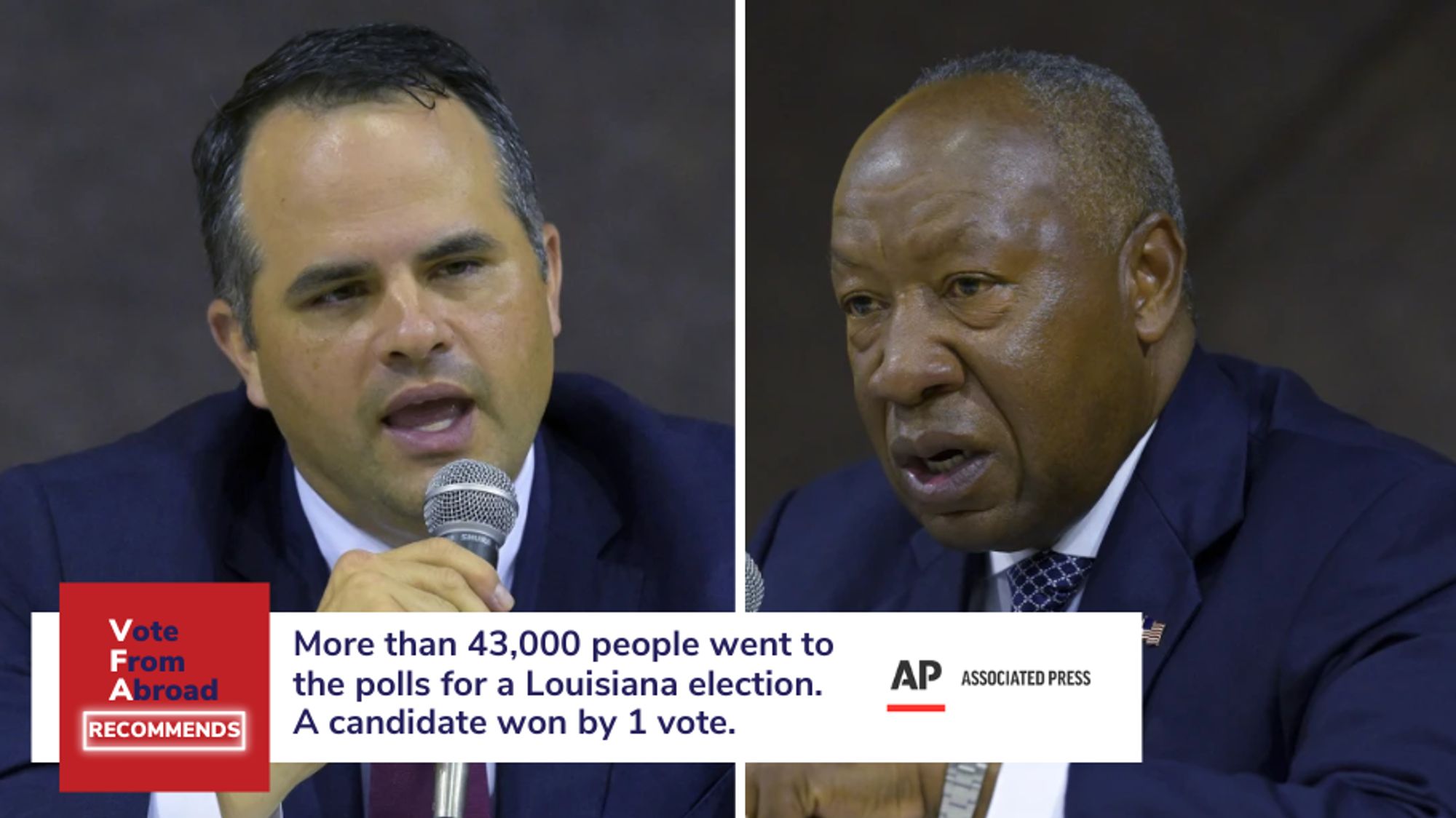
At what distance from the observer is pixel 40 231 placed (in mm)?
2994

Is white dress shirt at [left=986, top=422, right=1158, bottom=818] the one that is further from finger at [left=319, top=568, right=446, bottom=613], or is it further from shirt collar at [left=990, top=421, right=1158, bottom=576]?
finger at [left=319, top=568, right=446, bottom=613]

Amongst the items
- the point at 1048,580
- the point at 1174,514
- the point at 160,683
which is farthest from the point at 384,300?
the point at 1174,514

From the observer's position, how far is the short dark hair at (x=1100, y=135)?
2.74m

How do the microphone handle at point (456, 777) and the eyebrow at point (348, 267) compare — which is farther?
the eyebrow at point (348, 267)

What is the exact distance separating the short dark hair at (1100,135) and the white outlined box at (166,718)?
137cm

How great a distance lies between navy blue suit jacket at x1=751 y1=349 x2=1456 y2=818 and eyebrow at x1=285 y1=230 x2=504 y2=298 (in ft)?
2.52

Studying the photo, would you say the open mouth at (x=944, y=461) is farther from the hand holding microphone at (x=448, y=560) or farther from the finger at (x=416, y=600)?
the finger at (x=416, y=600)

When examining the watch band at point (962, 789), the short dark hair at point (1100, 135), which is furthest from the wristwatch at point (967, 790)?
the short dark hair at point (1100, 135)

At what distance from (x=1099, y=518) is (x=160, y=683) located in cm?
140

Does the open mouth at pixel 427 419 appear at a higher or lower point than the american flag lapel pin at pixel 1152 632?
higher

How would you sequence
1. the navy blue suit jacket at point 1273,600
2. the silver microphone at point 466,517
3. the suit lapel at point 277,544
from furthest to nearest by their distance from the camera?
the suit lapel at point 277,544 < the silver microphone at point 466,517 < the navy blue suit jacket at point 1273,600

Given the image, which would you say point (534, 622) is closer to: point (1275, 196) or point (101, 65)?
point (101, 65)

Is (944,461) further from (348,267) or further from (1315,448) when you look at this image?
(348,267)

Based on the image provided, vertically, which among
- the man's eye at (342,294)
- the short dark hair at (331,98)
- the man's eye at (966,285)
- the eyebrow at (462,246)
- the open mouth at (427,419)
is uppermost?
the short dark hair at (331,98)
